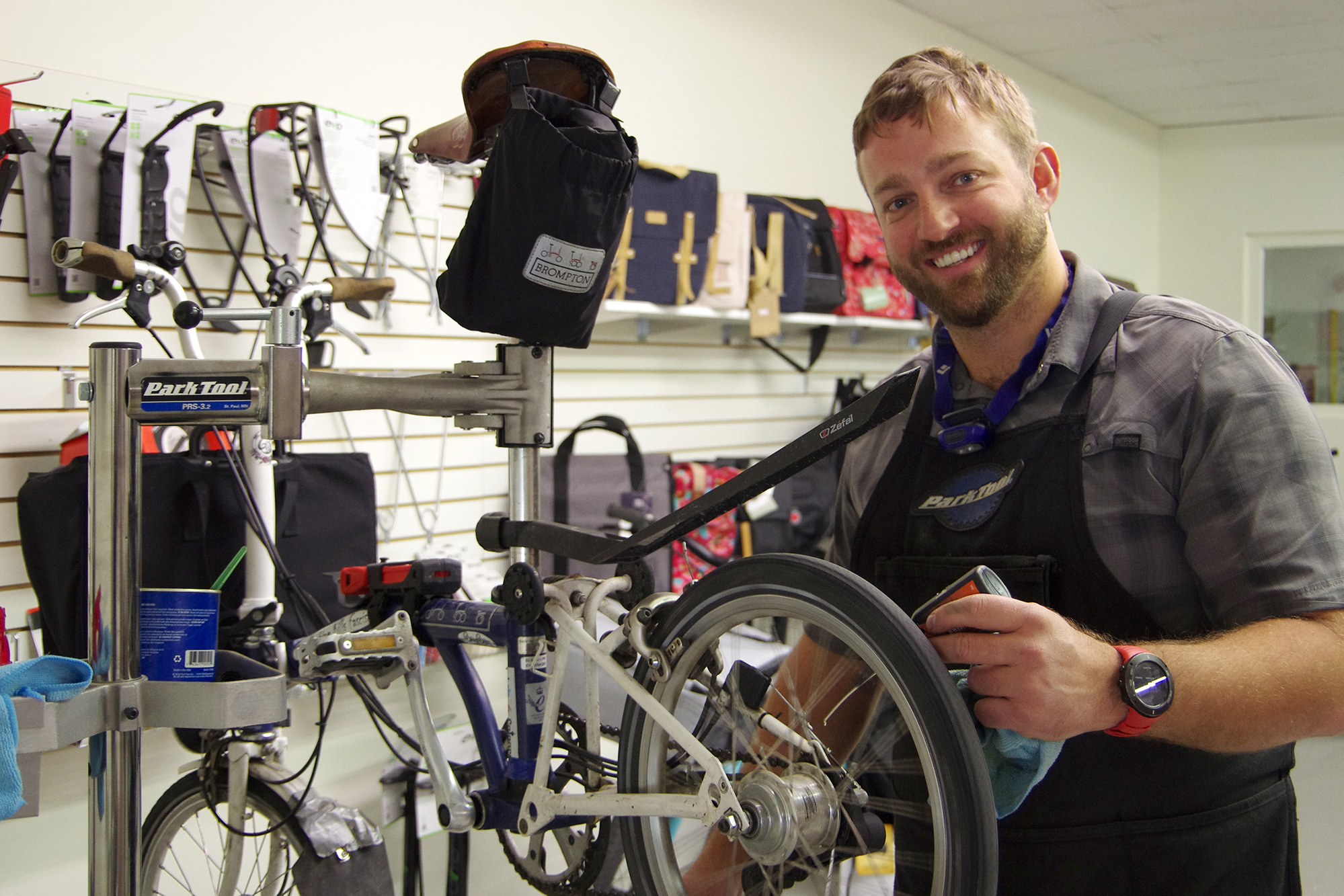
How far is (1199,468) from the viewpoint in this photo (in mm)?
1117

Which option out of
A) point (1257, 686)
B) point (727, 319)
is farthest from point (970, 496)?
point (727, 319)

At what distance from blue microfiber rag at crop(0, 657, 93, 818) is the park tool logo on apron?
1.02 metres

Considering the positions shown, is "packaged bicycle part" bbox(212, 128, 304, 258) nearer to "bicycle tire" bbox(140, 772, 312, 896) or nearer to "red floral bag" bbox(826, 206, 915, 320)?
"bicycle tire" bbox(140, 772, 312, 896)

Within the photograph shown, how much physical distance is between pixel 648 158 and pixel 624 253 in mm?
574

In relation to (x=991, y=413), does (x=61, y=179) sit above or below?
above

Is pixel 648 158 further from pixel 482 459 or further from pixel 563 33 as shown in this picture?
pixel 482 459

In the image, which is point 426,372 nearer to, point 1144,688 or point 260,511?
point 260,511

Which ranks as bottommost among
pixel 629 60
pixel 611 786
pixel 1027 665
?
pixel 611 786

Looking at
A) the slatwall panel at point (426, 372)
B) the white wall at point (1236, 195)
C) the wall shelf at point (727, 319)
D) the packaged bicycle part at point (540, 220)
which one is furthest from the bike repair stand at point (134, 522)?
the white wall at point (1236, 195)

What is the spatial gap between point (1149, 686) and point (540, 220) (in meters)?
0.79

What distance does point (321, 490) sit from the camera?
90.4 inches

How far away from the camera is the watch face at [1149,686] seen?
91 cm

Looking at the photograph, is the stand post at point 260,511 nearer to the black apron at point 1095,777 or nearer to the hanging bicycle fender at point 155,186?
the hanging bicycle fender at point 155,186

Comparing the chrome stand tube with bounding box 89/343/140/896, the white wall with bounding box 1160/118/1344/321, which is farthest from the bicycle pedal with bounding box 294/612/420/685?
the white wall with bounding box 1160/118/1344/321
